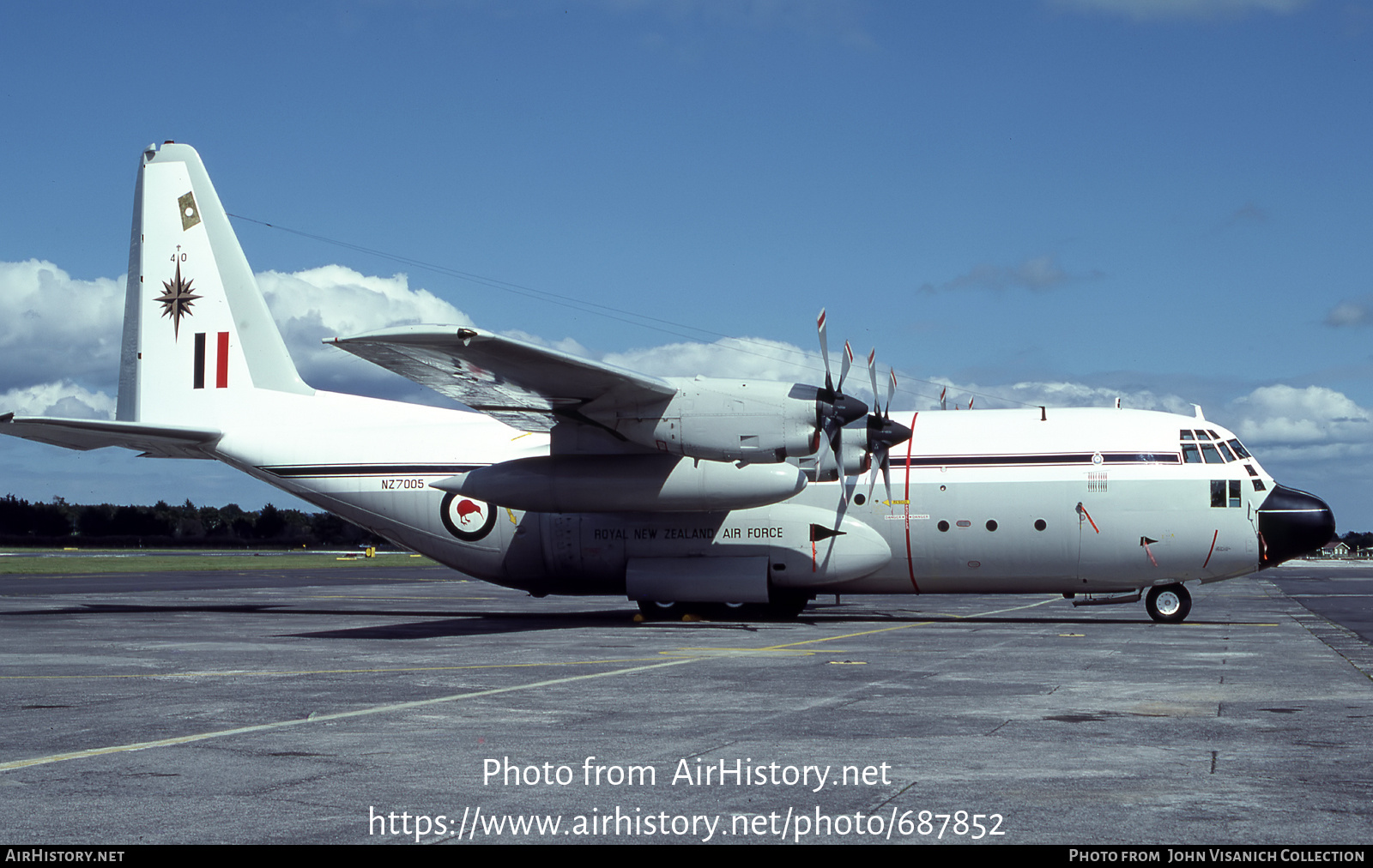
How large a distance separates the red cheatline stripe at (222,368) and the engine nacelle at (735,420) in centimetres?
1176

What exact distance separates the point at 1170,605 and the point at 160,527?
137612mm

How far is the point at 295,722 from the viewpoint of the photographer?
435 inches

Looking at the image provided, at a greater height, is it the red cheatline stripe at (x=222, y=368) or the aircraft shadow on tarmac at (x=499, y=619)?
the red cheatline stripe at (x=222, y=368)

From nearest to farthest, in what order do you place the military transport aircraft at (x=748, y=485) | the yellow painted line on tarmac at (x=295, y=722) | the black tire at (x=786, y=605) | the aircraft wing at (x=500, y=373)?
the yellow painted line on tarmac at (x=295, y=722) → the aircraft wing at (x=500, y=373) → the military transport aircraft at (x=748, y=485) → the black tire at (x=786, y=605)

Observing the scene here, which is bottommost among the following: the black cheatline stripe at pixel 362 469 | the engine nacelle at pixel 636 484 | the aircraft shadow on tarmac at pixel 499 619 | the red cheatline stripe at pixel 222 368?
the aircraft shadow on tarmac at pixel 499 619

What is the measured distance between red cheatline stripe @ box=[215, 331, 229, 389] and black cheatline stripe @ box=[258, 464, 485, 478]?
257 centimetres

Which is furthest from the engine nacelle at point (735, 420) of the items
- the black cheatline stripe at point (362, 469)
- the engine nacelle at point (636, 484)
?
the black cheatline stripe at point (362, 469)

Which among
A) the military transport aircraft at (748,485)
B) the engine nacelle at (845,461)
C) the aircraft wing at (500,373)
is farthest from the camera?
the engine nacelle at (845,461)

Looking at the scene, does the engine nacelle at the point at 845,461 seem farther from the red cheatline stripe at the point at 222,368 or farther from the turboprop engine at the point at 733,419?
the red cheatline stripe at the point at 222,368

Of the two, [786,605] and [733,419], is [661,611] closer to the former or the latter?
[786,605]

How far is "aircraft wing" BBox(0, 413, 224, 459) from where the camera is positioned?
2419 centimetres

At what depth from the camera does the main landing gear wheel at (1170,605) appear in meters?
24.2
